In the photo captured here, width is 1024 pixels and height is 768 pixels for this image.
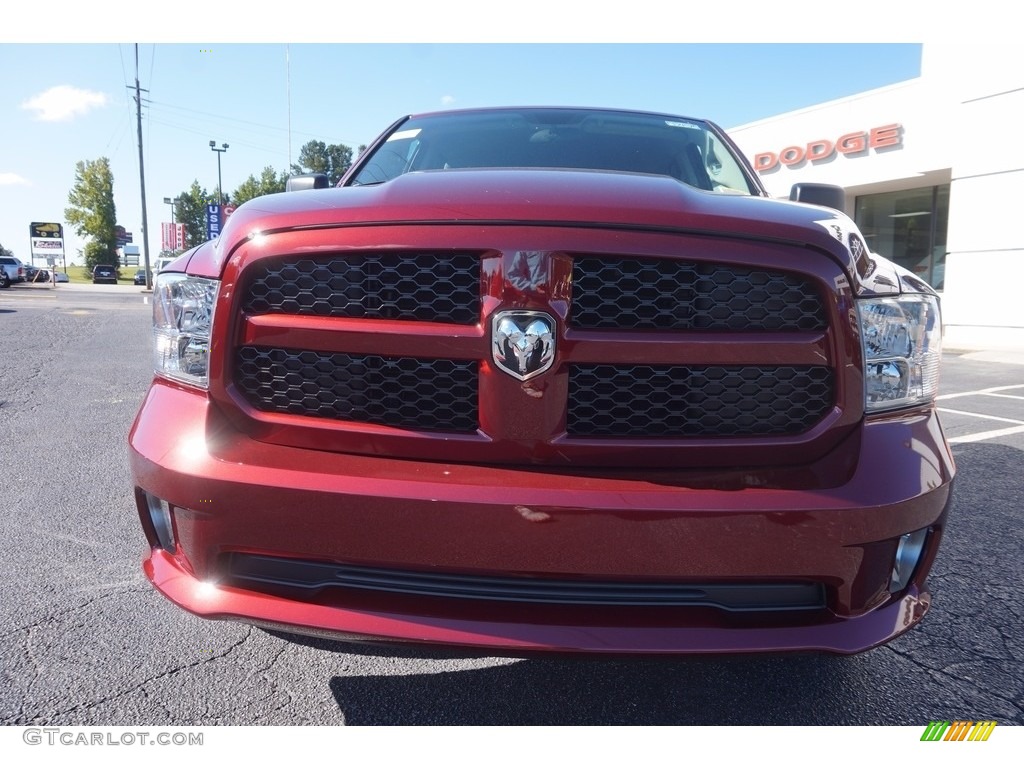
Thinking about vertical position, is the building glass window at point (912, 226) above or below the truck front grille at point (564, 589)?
above

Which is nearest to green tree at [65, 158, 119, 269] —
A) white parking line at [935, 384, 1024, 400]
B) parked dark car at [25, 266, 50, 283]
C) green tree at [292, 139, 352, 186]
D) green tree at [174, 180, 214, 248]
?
parked dark car at [25, 266, 50, 283]

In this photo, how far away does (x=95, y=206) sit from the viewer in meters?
55.9

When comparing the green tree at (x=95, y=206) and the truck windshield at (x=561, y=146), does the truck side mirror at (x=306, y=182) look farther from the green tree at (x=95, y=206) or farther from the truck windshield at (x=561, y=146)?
the green tree at (x=95, y=206)

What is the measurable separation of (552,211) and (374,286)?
17.1 inches

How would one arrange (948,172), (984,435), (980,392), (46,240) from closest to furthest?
(984,435)
(980,392)
(948,172)
(46,240)

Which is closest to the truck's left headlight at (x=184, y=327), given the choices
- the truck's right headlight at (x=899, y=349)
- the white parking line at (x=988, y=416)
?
the truck's right headlight at (x=899, y=349)

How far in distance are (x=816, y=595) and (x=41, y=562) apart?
2769mm

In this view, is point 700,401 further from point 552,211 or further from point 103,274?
point 103,274

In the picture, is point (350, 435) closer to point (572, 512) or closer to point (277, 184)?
point (572, 512)

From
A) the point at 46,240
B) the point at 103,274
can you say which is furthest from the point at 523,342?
the point at 103,274

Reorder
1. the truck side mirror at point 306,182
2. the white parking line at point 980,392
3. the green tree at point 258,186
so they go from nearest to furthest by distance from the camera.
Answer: the truck side mirror at point 306,182, the white parking line at point 980,392, the green tree at point 258,186

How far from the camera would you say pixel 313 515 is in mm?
1515

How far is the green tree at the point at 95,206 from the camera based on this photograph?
2174 inches

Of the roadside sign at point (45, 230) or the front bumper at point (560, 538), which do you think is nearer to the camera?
the front bumper at point (560, 538)
